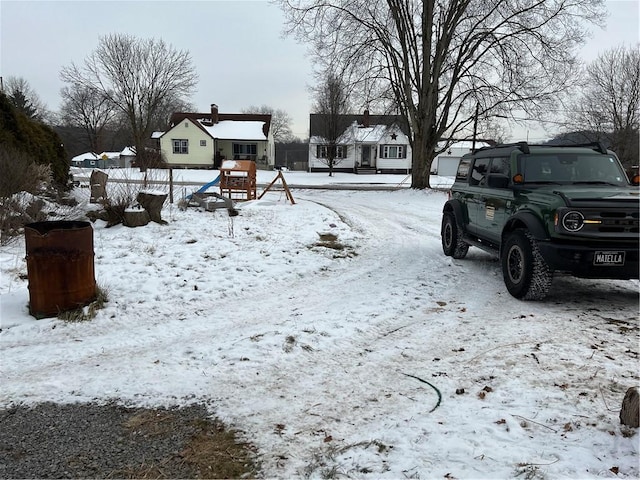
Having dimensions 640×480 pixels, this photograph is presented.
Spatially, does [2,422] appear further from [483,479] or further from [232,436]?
[483,479]

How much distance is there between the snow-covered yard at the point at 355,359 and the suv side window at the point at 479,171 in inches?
61.3

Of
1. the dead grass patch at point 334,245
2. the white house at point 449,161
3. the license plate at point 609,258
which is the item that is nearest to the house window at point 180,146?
the white house at point 449,161

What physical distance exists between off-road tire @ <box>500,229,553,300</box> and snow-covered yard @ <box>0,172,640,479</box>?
0.56ft

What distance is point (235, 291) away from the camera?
6199 mm

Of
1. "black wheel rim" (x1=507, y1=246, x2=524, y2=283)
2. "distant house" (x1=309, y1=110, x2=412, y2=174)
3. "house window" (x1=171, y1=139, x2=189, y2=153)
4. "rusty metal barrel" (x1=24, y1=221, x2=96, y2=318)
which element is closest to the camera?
"rusty metal barrel" (x1=24, y1=221, x2=96, y2=318)

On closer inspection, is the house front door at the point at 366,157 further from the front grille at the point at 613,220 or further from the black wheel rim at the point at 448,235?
the front grille at the point at 613,220

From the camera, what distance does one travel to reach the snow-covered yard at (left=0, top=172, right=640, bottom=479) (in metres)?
2.76

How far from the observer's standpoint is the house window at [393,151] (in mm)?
49969

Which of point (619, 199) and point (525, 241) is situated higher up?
point (619, 199)

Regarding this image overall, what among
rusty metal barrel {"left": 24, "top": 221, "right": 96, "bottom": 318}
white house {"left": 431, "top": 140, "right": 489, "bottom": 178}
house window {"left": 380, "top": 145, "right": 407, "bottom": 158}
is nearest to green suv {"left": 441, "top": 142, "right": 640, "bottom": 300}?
rusty metal barrel {"left": 24, "top": 221, "right": 96, "bottom": 318}

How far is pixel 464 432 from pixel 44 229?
5.26 m

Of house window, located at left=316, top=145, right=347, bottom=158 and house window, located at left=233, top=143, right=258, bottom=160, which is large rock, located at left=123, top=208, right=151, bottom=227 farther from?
house window, located at left=233, top=143, right=258, bottom=160

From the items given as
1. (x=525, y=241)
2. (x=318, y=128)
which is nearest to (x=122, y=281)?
(x=525, y=241)

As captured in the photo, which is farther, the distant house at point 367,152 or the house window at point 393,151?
the house window at point 393,151
